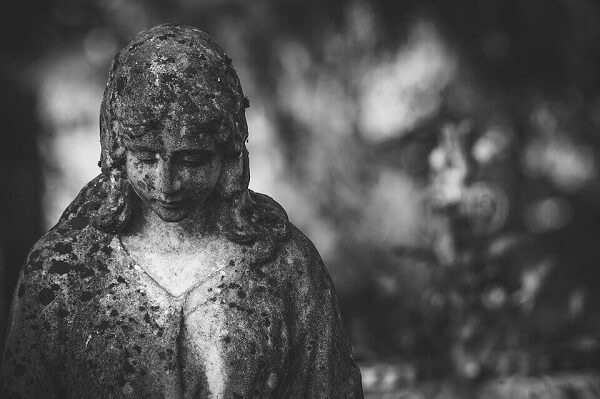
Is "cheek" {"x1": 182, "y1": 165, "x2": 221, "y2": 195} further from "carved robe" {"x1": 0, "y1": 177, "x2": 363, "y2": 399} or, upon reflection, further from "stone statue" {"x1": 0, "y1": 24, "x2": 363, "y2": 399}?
"carved robe" {"x1": 0, "y1": 177, "x2": 363, "y2": 399}

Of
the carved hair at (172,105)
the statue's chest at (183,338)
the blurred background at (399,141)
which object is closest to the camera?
the carved hair at (172,105)

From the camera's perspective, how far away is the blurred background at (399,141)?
361 inches

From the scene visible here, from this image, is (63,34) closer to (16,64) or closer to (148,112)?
(16,64)

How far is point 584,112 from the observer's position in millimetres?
9523

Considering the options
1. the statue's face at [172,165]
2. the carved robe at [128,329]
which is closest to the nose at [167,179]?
the statue's face at [172,165]

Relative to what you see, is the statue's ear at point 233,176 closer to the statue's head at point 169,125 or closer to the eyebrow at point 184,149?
the statue's head at point 169,125

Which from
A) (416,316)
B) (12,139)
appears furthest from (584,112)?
(12,139)

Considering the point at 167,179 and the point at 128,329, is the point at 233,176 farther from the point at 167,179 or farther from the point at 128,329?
the point at 128,329

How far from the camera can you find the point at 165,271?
11.9ft

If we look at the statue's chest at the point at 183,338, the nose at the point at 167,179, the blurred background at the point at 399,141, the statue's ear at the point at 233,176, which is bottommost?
the statue's chest at the point at 183,338

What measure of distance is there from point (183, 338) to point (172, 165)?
1.82 feet

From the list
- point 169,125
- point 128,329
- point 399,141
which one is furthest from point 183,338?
point 399,141

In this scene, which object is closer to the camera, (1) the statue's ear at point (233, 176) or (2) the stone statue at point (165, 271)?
(2) the stone statue at point (165, 271)

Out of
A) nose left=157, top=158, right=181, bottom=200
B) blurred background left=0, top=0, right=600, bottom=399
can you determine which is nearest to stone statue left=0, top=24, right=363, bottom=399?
nose left=157, top=158, right=181, bottom=200
